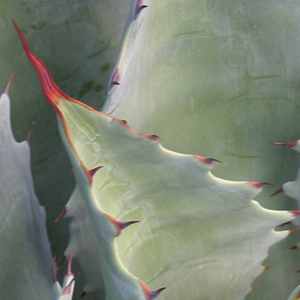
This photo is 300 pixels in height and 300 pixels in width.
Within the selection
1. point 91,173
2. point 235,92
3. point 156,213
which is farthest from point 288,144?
point 91,173

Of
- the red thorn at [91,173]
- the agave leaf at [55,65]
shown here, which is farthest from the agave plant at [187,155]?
the agave leaf at [55,65]

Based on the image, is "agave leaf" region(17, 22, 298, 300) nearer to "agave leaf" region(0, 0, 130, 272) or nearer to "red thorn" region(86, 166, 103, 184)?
"red thorn" region(86, 166, 103, 184)

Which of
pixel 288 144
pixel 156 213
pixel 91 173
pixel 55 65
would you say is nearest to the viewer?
pixel 91 173

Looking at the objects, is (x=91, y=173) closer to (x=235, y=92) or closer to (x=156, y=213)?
(x=156, y=213)

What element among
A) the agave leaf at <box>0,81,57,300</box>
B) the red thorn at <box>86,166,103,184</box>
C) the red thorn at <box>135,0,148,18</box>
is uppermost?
the red thorn at <box>135,0,148,18</box>

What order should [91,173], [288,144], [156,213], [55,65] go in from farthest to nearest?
1. [55,65]
2. [288,144]
3. [156,213]
4. [91,173]

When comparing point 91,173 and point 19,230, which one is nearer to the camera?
point 91,173

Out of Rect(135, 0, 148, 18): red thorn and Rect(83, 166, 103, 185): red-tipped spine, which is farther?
Rect(135, 0, 148, 18): red thorn

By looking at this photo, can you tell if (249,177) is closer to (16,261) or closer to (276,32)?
(276,32)

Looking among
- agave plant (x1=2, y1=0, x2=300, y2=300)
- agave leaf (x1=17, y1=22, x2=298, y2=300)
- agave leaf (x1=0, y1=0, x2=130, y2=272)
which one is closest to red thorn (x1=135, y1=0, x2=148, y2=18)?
agave plant (x1=2, y1=0, x2=300, y2=300)
